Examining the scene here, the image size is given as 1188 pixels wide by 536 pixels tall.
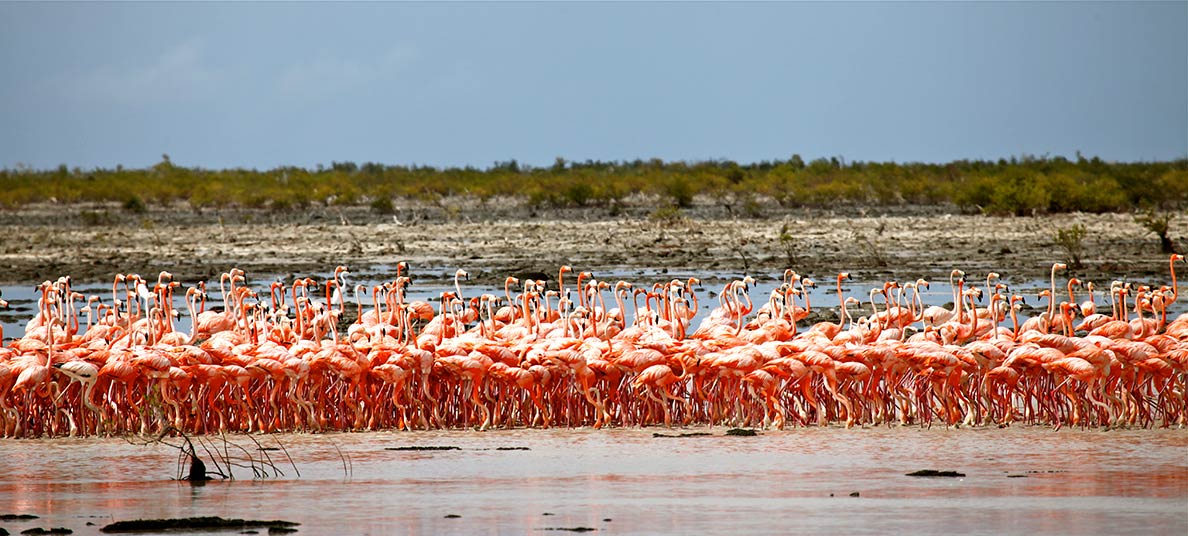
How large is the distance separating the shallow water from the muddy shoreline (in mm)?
13782

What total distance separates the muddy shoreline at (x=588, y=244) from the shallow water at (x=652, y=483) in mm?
13782

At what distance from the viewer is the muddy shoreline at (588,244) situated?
28.5m

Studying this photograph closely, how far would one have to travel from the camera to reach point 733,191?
55594 millimetres

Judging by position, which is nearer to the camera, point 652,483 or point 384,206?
point 652,483

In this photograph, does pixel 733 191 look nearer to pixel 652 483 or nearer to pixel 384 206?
pixel 384 206

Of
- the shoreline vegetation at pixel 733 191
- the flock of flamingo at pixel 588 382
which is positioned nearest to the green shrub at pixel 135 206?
the shoreline vegetation at pixel 733 191

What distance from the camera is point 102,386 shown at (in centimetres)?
1266

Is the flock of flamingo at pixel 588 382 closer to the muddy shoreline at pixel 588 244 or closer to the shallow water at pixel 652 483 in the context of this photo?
the shallow water at pixel 652 483

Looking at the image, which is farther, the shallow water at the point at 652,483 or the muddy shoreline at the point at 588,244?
the muddy shoreline at the point at 588,244

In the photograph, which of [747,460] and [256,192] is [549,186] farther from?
[747,460]

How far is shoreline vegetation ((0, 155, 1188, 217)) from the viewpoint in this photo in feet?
143

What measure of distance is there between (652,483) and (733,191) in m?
45.4

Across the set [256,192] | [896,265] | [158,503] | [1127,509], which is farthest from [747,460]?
[256,192]

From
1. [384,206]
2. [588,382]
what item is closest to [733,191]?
[384,206]
